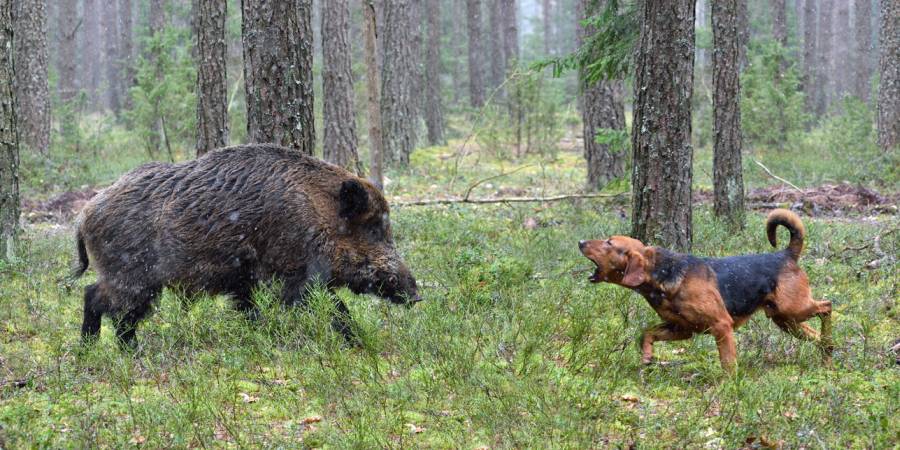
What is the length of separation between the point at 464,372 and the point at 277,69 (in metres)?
4.43

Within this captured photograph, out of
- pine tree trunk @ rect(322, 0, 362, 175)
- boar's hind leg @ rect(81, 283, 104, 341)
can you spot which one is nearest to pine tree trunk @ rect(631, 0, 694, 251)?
boar's hind leg @ rect(81, 283, 104, 341)

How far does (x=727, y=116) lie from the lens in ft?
37.9

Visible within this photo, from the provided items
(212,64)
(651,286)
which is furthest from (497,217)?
(651,286)

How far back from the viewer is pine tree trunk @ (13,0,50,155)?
18.8 meters

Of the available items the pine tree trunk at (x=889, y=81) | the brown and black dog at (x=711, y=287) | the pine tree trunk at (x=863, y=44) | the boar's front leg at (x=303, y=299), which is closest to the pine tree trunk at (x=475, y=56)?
the pine tree trunk at (x=863, y=44)

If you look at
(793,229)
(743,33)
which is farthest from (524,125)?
(793,229)

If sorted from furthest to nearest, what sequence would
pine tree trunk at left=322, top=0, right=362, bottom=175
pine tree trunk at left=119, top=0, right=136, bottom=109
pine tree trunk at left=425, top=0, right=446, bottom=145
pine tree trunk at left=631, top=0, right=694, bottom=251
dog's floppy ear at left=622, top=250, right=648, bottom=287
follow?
pine tree trunk at left=119, top=0, right=136, bottom=109 → pine tree trunk at left=425, top=0, right=446, bottom=145 → pine tree trunk at left=322, top=0, right=362, bottom=175 → pine tree trunk at left=631, top=0, right=694, bottom=251 → dog's floppy ear at left=622, top=250, right=648, bottom=287

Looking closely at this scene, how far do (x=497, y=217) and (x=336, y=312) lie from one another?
285 inches

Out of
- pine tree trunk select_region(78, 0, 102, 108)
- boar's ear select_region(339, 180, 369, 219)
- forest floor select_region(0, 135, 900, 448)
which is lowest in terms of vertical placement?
forest floor select_region(0, 135, 900, 448)

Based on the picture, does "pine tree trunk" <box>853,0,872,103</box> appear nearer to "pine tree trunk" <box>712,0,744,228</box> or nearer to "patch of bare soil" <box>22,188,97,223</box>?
"pine tree trunk" <box>712,0,744,228</box>

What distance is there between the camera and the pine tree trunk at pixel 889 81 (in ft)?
57.1

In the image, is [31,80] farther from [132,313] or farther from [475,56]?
[475,56]

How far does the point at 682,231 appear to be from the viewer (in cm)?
886

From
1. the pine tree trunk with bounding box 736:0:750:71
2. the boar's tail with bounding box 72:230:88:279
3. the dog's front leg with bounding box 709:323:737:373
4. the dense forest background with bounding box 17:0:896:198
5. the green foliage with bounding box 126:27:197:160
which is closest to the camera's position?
the dog's front leg with bounding box 709:323:737:373
